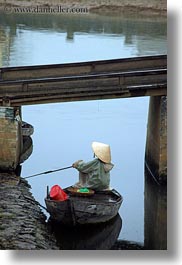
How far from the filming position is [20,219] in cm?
621

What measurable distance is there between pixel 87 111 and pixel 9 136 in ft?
5.32

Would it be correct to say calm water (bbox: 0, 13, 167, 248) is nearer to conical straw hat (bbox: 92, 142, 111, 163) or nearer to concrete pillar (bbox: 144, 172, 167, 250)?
concrete pillar (bbox: 144, 172, 167, 250)

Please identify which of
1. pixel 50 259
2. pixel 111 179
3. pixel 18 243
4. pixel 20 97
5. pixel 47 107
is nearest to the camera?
pixel 50 259

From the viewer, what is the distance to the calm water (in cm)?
621

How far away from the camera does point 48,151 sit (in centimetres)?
857

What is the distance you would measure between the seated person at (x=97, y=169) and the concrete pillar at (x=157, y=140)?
1214 mm

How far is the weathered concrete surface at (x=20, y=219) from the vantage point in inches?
210

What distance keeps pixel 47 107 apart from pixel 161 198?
8.73 ft

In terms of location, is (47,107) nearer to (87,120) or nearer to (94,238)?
(87,120)

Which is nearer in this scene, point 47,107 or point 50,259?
point 50,259

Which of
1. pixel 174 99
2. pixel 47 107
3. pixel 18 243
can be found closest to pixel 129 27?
pixel 174 99

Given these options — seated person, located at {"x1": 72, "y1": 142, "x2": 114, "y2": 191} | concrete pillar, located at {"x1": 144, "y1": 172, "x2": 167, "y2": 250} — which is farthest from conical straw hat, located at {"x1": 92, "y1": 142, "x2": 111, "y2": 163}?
concrete pillar, located at {"x1": 144, "y1": 172, "x2": 167, "y2": 250}

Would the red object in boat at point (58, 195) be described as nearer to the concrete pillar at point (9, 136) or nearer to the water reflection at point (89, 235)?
the water reflection at point (89, 235)

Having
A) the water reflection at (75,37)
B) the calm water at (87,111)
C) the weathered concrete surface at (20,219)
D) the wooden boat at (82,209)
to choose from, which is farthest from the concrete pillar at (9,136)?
the wooden boat at (82,209)
